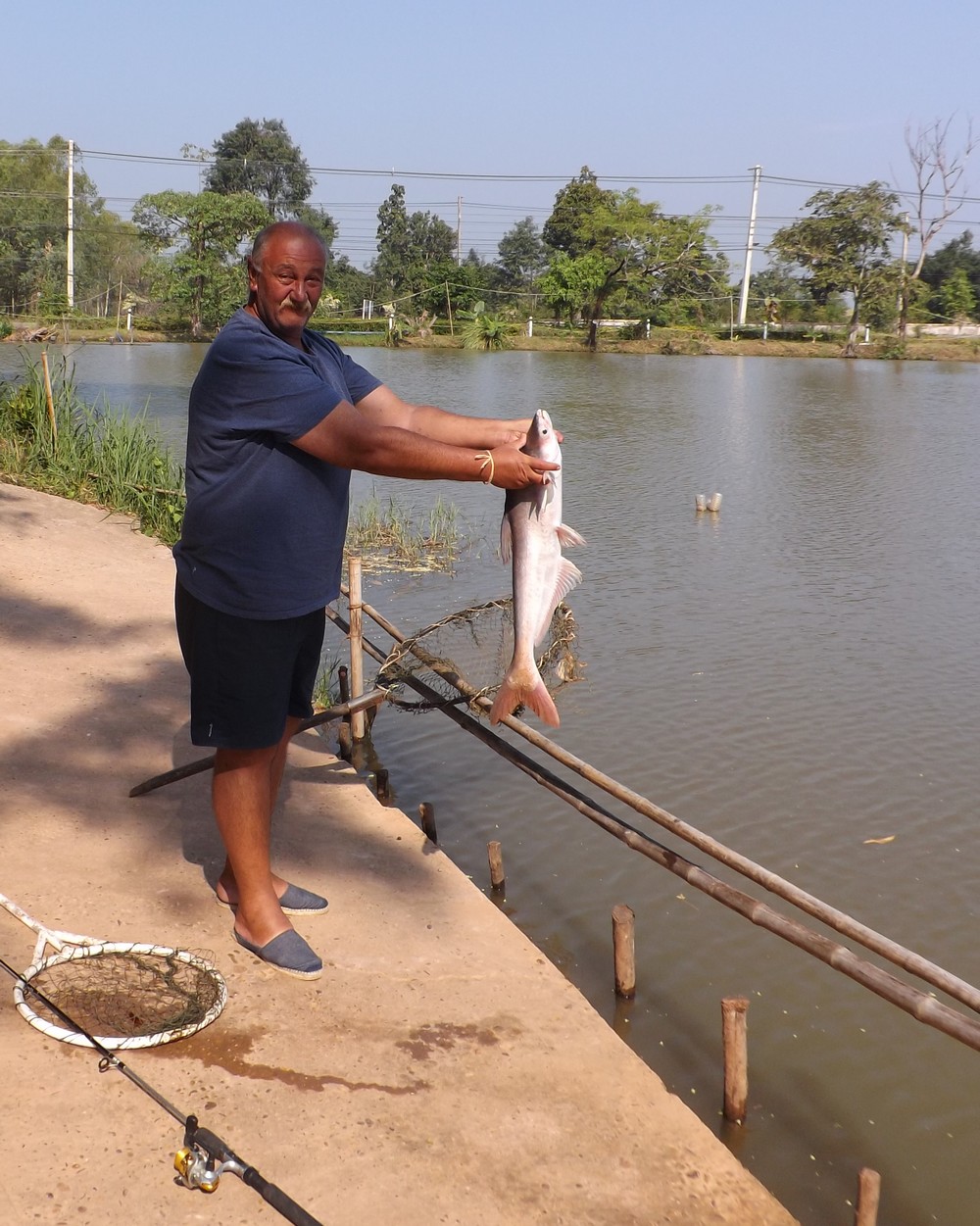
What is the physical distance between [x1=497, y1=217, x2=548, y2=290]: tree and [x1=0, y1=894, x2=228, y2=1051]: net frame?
61.2m

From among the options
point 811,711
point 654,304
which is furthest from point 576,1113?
point 654,304

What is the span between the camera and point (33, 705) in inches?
215

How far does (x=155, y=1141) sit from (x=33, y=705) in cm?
314

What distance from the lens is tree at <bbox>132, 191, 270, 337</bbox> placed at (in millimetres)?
39688

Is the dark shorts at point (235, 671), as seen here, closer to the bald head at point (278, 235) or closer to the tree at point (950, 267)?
the bald head at point (278, 235)

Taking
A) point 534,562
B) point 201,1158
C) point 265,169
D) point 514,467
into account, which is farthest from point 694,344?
point 201,1158

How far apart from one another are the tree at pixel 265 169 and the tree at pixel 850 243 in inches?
1146

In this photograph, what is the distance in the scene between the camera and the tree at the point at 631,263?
4888 centimetres

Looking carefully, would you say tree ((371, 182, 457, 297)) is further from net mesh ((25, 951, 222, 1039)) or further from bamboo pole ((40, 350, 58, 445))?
net mesh ((25, 951, 222, 1039))

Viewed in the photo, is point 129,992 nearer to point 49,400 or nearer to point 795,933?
point 795,933

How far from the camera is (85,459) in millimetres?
10992

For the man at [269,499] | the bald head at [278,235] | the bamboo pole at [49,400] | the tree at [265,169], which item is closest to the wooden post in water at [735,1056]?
the man at [269,499]

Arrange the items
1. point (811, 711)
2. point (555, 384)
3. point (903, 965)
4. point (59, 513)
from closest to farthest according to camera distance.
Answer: point (903, 965) → point (811, 711) → point (59, 513) → point (555, 384)

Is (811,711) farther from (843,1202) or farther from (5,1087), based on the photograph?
(5,1087)
